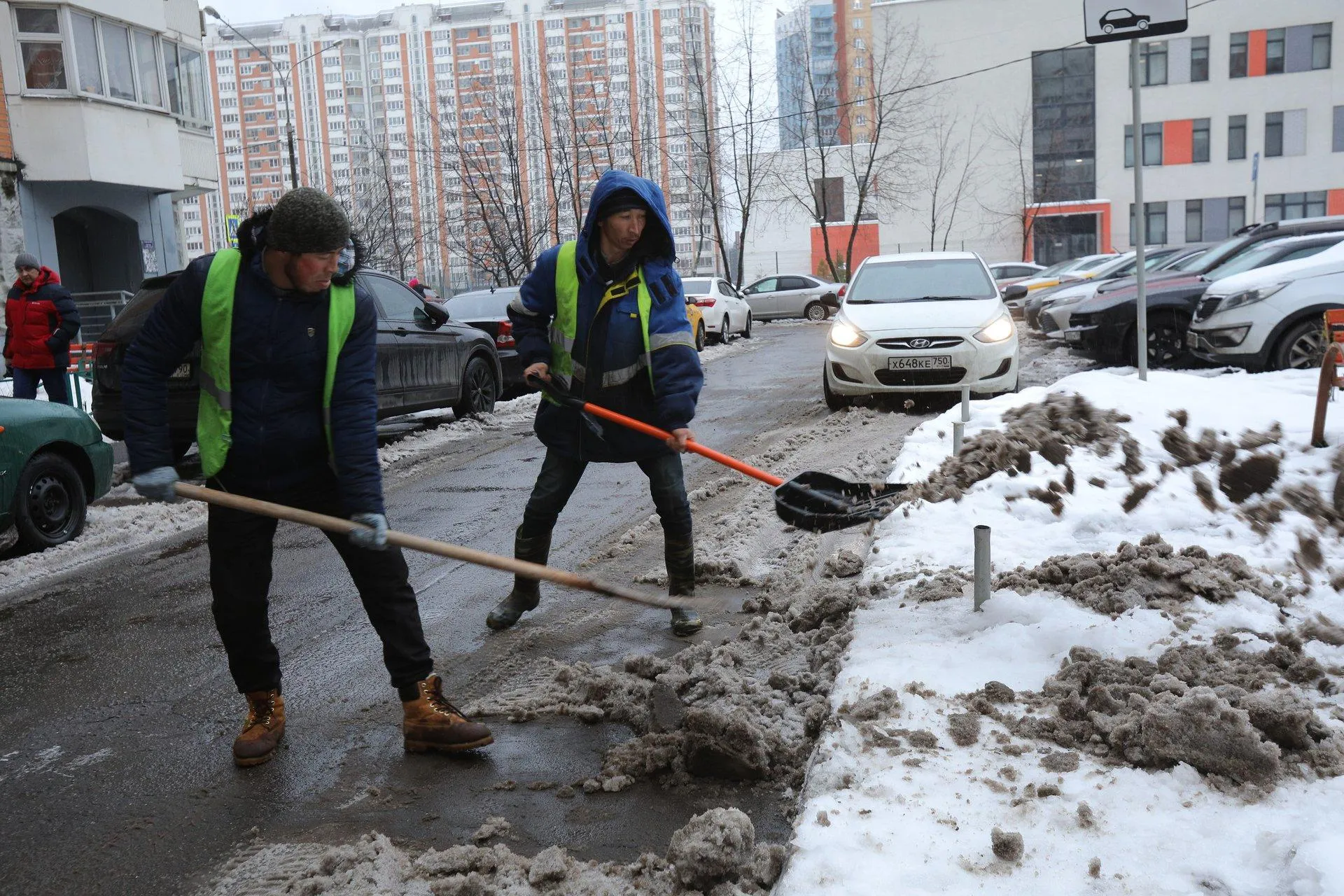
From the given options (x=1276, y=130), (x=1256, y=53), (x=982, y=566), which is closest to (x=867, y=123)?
(x=1256, y=53)

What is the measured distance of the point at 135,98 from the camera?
80.6 ft

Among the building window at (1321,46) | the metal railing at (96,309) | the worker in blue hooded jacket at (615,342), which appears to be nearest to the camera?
the worker in blue hooded jacket at (615,342)

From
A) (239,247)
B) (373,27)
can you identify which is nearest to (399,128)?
(373,27)

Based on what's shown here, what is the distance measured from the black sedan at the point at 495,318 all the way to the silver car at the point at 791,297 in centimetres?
1983

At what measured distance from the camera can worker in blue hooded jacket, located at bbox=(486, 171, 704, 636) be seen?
4.52 meters

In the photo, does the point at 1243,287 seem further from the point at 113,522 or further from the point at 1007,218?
the point at 1007,218

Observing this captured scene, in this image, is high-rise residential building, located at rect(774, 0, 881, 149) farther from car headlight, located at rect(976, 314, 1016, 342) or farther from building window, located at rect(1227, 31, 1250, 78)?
car headlight, located at rect(976, 314, 1016, 342)

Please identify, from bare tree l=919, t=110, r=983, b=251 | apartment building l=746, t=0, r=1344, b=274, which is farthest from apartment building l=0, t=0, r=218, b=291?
bare tree l=919, t=110, r=983, b=251

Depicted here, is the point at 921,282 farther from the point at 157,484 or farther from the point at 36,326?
the point at 157,484

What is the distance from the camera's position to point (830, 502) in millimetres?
4562

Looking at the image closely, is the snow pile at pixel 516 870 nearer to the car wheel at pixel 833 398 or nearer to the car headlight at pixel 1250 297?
the car wheel at pixel 833 398

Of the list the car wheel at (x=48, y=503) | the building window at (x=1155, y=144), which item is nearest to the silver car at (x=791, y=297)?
the building window at (x=1155, y=144)

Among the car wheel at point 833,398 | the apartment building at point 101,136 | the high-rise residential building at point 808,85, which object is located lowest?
the car wheel at point 833,398

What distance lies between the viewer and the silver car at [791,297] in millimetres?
34281
